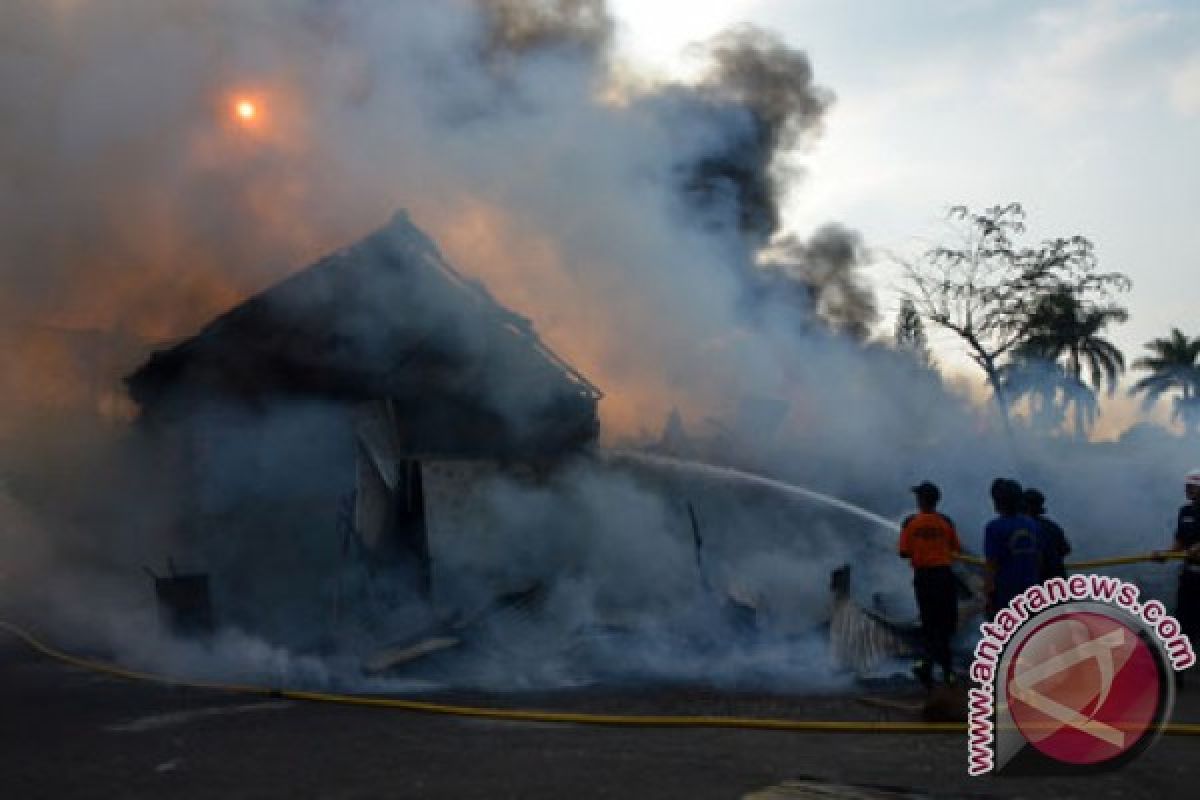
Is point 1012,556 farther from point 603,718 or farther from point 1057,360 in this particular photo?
point 1057,360

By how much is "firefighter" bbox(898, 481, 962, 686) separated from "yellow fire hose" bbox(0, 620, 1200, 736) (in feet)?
2.88

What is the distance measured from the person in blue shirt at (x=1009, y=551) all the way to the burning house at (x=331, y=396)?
241 inches

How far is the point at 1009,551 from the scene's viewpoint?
23.3ft

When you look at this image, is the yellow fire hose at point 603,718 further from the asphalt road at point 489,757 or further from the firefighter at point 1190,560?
the firefighter at point 1190,560

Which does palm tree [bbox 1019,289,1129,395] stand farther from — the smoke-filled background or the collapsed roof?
the collapsed roof

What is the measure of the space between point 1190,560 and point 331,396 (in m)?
8.97

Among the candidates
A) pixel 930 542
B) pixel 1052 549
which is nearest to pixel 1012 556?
pixel 930 542

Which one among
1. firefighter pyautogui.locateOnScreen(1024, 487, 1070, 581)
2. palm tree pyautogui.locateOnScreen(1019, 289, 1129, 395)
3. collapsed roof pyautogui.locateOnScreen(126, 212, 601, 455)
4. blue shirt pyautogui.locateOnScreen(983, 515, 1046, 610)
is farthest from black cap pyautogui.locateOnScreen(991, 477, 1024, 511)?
palm tree pyautogui.locateOnScreen(1019, 289, 1129, 395)

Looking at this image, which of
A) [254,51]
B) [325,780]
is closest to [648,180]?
[254,51]

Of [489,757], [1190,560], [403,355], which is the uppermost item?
[403,355]

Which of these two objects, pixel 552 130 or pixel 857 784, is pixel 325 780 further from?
pixel 552 130

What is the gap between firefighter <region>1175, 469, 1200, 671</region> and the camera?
8398 millimetres

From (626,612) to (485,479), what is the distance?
6.95ft

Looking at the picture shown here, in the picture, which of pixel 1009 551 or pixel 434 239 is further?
pixel 434 239
